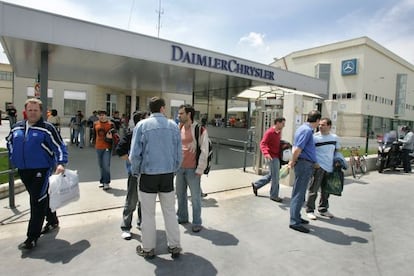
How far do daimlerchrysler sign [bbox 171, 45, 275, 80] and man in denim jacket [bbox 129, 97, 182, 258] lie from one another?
243 inches

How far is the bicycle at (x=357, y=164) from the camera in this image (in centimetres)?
881

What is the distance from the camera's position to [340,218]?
196 inches

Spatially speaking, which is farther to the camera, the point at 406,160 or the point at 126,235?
the point at 406,160

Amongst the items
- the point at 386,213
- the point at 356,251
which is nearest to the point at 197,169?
the point at 356,251

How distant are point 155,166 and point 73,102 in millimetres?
30233

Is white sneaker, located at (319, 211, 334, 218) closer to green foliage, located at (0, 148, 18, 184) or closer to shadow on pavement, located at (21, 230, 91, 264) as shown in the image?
shadow on pavement, located at (21, 230, 91, 264)

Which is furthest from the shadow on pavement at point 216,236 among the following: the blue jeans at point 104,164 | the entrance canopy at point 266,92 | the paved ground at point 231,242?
the entrance canopy at point 266,92

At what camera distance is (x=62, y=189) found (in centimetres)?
367

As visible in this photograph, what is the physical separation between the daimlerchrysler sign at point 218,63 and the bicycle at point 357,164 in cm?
453

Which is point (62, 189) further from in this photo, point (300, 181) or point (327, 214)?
point (327, 214)

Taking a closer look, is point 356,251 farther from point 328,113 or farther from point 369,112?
point 369,112

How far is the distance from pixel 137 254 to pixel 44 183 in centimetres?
A: 141

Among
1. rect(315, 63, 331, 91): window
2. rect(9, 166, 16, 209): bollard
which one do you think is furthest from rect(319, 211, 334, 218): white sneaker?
rect(315, 63, 331, 91): window

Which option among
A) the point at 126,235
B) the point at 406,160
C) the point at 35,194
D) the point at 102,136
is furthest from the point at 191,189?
the point at 406,160
